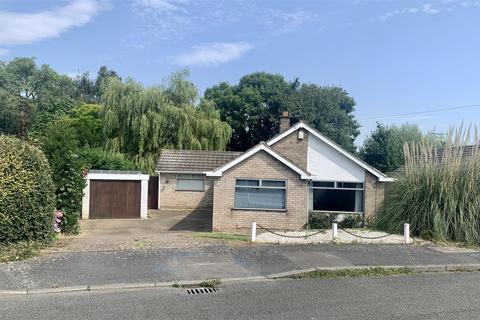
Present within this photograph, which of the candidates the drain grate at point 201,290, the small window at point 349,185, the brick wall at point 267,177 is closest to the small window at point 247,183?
the brick wall at point 267,177

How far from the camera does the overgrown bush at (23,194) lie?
10.7 metres

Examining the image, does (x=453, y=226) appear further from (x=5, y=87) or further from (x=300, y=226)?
(x=5, y=87)

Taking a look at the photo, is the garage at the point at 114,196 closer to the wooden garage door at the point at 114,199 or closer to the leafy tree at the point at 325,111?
the wooden garage door at the point at 114,199

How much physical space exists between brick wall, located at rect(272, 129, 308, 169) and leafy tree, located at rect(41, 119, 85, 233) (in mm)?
9196

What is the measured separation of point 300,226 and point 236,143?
93.6 ft

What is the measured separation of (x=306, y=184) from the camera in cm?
1653

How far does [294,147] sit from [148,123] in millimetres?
12962

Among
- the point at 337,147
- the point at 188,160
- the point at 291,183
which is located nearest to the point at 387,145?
the point at 188,160

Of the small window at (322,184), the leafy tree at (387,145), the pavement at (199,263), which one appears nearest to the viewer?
the pavement at (199,263)

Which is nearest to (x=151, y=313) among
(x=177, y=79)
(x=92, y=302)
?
(x=92, y=302)

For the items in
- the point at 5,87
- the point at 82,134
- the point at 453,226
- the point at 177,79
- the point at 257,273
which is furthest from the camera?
the point at 5,87

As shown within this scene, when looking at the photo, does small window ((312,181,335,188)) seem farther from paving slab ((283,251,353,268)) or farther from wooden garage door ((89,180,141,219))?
wooden garage door ((89,180,141,219))

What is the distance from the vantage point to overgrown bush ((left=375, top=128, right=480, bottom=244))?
43.0 ft

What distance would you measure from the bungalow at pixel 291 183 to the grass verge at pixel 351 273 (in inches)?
290
